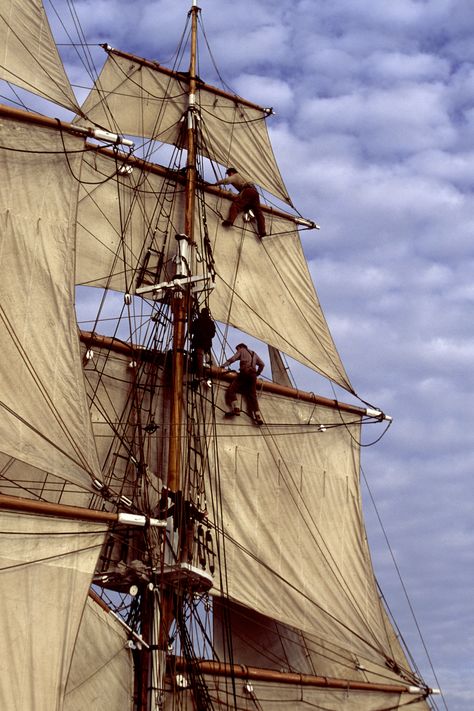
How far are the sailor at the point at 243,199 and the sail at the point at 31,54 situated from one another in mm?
6793

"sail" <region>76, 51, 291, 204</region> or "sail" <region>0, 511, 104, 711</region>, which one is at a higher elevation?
"sail" <region>76, 51, 291, 204</region>

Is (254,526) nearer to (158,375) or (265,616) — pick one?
(265,616)

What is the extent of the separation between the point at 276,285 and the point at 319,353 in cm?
187

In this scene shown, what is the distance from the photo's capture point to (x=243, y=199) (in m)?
28.2

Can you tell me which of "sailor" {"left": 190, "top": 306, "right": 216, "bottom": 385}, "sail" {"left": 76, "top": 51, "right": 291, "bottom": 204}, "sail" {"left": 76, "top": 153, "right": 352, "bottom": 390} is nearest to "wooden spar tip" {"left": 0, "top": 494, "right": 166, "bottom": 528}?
A: "sailor" {"left": 190, "top": 306, "right": 216, "bottom": 385}

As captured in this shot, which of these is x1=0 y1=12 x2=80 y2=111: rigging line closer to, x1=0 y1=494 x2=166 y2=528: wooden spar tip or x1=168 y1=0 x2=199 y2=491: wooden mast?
x1=168 y1=0 x2=199 y2=491: wooden mast

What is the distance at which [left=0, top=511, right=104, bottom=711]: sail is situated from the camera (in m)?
16.9

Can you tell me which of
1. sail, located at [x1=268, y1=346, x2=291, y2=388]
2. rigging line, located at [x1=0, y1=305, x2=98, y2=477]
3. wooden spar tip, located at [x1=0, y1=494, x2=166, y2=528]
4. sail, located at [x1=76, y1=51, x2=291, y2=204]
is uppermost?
sail, located at [x1=76, y1=51, x2=291, y2=204]

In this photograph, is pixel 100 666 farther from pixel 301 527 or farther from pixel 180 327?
pixel 301 527

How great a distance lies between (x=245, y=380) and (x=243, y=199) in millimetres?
4756

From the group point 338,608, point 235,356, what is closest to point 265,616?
point 338,608

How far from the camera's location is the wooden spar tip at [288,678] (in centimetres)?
2164

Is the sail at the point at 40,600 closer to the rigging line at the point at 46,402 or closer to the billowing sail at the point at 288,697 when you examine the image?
the rigging line at the point at 46,402

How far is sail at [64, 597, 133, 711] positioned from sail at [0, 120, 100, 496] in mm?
2700
